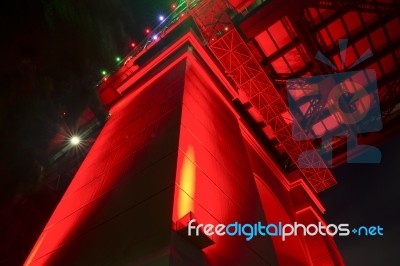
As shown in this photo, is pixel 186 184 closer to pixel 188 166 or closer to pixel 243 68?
pixel 188 166

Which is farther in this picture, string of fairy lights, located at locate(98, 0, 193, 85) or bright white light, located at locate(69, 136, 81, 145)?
bright white light, located at locate(69, 136, 81, 145)

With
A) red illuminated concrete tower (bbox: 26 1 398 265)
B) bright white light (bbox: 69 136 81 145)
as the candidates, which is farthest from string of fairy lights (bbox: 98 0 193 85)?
bright white light (bbox: 69 136 81 145)

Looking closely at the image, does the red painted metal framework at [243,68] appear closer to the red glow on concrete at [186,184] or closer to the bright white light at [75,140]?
the red glow on concrete at [186,184]

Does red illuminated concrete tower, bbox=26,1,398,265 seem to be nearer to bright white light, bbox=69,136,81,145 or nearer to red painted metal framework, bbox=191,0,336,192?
red painted metal framework, bbox=191,0,336,192

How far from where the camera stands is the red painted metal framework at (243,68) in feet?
36.3

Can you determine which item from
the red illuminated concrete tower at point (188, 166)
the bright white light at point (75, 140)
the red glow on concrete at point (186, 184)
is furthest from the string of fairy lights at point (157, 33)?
the red glow on concrete at point (186, 184)

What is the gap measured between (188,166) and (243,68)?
24.8 feet

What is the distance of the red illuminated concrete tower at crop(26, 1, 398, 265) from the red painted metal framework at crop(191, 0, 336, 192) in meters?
0.04

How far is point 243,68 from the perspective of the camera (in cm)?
1162

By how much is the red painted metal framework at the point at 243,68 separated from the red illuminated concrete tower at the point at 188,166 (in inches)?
1.7

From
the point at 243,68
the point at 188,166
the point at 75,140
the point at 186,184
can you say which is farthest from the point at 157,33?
the point at 186,184

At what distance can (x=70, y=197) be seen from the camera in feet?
22.0

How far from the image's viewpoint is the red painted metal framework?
11.1 meters

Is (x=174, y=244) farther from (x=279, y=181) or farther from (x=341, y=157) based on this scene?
(x=341, y=157)
